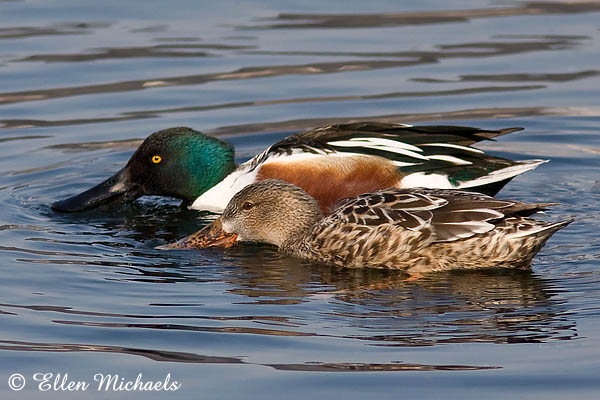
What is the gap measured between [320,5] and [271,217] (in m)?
6.75

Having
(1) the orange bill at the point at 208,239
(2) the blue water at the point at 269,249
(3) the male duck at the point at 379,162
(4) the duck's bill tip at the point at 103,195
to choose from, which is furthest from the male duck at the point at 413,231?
(4) the duck's bill tip at the point at 103,195

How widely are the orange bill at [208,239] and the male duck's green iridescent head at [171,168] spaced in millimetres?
1204

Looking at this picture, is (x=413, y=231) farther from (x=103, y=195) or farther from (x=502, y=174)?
(x=103, y=195)

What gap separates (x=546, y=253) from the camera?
8523 millimetres

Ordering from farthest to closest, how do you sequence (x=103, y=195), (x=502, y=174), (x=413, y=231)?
(x=103, y=195), (x=502, y=174), (x=413, y=231)

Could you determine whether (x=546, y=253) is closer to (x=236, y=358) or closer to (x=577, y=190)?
(x=577, y=190)

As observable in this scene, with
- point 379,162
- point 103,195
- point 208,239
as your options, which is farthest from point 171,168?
point 379,162

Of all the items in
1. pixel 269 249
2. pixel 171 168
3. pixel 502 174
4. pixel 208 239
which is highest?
pixel 502 174

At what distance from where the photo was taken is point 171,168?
33.2 feet

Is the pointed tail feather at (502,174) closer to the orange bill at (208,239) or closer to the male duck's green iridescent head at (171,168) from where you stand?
the orange bill at (208,239)

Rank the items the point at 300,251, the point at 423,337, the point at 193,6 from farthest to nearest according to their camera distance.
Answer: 1. the point at 193,6
2. the point at 300,251
3. the point at 423,337

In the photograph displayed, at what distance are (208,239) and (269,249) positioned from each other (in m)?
0.45

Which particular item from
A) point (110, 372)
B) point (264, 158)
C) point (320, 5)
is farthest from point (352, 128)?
point (320, 5)

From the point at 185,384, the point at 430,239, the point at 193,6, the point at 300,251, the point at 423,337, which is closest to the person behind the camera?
the point at 185,384
